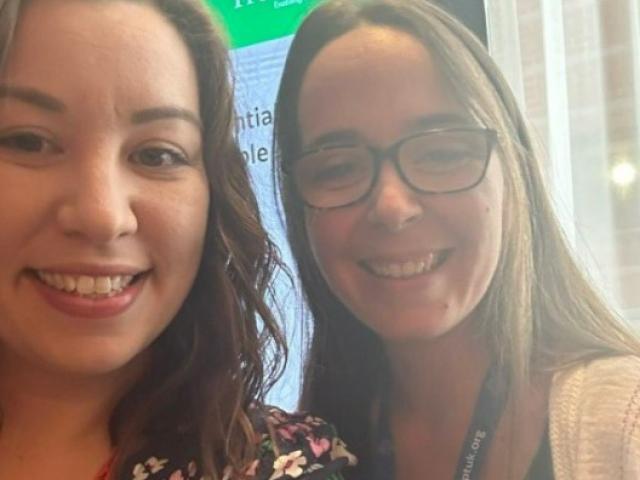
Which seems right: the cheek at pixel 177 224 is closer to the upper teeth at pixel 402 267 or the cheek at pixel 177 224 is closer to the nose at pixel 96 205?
the nose at pixel 96 205

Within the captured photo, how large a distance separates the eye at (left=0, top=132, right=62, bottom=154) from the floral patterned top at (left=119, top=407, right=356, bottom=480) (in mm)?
291

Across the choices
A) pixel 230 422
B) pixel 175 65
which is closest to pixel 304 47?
pixel 175 65

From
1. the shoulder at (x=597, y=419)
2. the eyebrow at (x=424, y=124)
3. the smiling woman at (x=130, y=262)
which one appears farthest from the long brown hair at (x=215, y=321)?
the shoulder at (x=597, y=419)

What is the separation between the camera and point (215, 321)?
0.90 metres

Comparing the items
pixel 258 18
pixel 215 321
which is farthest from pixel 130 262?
pixel 258 18

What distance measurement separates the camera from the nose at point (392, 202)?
33.9 inches

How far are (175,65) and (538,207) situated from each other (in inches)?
15.7

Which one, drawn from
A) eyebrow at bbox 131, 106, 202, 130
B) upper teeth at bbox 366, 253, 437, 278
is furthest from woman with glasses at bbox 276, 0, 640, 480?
eyebrow at bbox 131, 106, 202, 130

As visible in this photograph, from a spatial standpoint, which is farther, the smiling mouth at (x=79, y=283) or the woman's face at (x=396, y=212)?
the woman's face at (x=396, y=212)

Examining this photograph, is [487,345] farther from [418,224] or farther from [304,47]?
[304,47]

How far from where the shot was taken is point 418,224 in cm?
88

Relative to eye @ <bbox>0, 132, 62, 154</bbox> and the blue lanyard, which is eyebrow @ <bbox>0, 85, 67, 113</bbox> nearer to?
→ eye @ <bbox>0, 132, 62, 154</bbox>

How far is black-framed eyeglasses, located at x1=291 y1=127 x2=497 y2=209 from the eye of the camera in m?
0.87

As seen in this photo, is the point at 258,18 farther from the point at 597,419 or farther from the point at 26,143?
the point at 597,419
